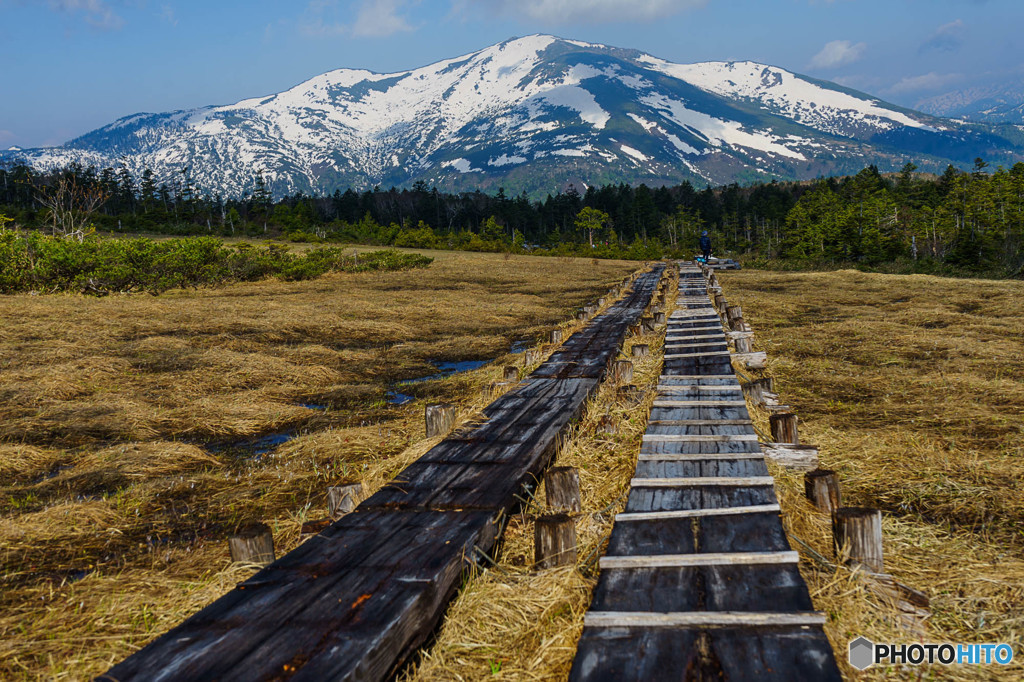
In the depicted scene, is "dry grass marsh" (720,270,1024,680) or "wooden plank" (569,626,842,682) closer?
"wooden plank" (569,626,842,682)

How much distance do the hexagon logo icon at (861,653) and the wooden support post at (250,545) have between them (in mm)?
3415

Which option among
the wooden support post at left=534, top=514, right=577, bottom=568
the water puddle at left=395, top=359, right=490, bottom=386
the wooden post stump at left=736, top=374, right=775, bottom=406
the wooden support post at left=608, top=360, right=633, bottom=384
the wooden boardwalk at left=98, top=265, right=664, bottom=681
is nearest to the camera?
the wooden boardwalk at left=98, top=265, right=664, bottom=681

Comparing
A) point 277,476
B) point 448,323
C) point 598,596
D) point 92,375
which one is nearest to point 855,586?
point 598,596

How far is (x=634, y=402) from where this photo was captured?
286 inches

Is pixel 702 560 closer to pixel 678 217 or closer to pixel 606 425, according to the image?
pixel 606 425

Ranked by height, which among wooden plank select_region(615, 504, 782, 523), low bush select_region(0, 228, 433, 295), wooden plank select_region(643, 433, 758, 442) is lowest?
wooden plank select_region(615, 504, 782, 523)

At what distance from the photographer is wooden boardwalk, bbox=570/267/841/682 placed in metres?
2.52

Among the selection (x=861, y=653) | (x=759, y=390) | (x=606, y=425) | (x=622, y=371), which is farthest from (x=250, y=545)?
(x=759, y=390)

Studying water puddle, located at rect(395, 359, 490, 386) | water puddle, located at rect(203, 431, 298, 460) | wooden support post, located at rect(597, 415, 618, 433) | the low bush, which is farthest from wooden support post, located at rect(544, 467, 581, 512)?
the low bush

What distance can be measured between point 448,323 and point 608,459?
1302 cm

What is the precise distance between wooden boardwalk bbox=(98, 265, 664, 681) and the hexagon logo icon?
6.87 feet

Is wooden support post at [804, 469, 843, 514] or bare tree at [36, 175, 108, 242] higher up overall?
bare tree at [36, 175, 108, 242]

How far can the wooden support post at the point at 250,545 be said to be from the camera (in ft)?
12.6

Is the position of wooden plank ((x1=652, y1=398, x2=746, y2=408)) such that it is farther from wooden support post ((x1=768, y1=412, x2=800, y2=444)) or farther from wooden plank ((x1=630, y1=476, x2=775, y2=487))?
wooden plank ((x1=630, y1=476, x2=775, y2=487))
